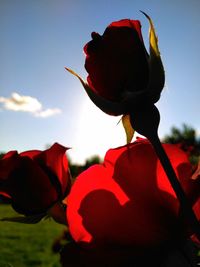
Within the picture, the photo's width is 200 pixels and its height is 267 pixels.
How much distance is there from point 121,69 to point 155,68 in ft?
0.10

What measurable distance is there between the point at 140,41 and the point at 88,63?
0.18 ft

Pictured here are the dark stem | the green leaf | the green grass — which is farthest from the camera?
the green grass

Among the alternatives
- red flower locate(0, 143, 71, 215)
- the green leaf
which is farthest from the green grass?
the green leaf

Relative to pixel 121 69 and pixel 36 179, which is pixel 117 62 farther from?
pixel 36 179

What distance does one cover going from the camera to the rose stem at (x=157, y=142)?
284 mm

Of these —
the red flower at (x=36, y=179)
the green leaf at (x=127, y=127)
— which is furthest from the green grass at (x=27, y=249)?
the green leaf at (x=127, y=127)

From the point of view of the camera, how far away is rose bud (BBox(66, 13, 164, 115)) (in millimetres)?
333

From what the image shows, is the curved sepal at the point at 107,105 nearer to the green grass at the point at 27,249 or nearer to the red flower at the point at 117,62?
the red flower at the point at 117,62

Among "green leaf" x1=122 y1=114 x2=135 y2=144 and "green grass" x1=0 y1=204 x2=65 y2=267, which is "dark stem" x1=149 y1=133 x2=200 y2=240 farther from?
"green grass" x1=0 y1=204 x2=65 y2=267

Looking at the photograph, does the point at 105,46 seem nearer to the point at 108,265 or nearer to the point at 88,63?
the point at 88,63

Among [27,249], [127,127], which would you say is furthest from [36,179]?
[27,249]

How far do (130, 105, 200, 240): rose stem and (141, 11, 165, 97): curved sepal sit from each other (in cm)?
2

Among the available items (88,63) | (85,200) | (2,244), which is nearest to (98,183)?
(85,200)

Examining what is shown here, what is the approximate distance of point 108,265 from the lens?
323mm
